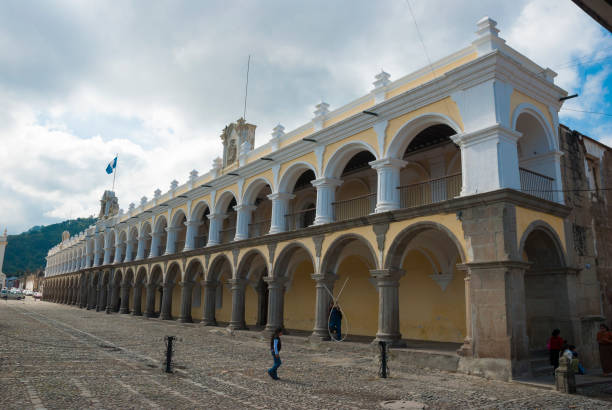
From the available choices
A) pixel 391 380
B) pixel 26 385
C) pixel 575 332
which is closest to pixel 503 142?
pixel 575 332

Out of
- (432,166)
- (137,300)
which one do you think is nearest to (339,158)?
(432,166)

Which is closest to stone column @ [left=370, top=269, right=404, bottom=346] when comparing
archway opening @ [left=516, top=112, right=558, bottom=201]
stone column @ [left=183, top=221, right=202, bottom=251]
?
archway opening @ [left=516, top=112, right=558, bottom=201]

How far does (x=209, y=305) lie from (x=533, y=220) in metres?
15.4

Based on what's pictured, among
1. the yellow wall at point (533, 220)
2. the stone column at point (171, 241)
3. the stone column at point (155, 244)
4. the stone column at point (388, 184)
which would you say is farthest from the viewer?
the stone column at point (155, 244)

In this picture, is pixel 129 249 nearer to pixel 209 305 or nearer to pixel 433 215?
pixel 209 305

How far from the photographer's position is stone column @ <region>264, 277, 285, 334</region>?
1689 centimetres

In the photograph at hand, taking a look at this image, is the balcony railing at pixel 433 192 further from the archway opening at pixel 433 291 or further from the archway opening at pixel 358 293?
the archway opening at pixel 358 293

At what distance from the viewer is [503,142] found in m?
10.7

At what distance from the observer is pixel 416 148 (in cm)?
1552

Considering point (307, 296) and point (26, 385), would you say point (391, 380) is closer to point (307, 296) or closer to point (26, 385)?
point (26, 385)

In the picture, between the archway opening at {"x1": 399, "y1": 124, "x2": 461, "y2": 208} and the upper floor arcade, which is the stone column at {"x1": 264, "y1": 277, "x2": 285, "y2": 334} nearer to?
the upper floor arcade

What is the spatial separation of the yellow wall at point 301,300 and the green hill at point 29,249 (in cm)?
10490

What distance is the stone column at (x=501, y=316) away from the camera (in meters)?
9.39

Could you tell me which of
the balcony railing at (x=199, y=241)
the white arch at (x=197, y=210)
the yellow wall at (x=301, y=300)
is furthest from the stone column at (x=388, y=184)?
the balcony railing at (x=199, y=241)
